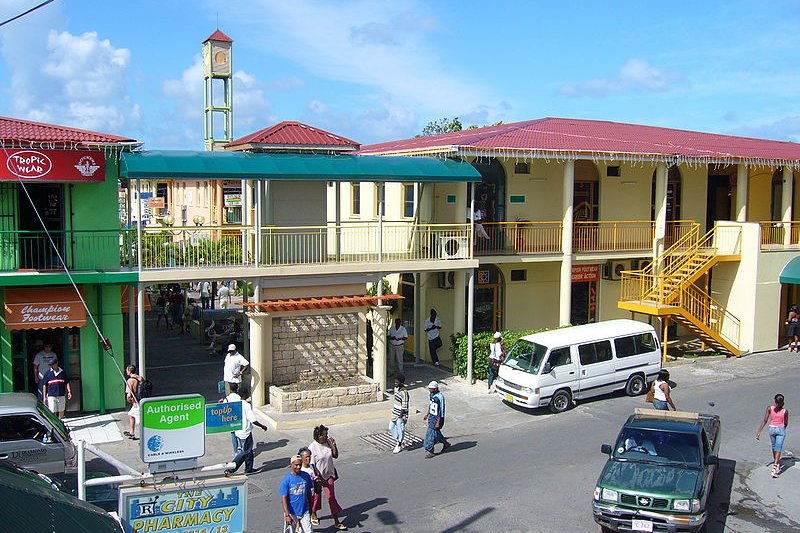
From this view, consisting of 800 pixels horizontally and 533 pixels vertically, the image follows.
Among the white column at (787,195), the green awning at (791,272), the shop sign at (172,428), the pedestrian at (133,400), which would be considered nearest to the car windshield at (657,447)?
the shop sign at (172,428)

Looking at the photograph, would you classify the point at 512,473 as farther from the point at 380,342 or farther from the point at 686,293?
the point at 686,293

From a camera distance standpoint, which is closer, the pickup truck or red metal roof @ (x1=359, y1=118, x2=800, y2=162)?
the pickup truck

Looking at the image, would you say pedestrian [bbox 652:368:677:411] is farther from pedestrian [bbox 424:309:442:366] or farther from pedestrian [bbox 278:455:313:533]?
pedestrian [bbox 278:455:313:533]

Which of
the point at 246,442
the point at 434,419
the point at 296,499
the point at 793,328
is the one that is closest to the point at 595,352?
the point at 434,419

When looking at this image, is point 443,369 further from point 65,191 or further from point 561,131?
point 65,191

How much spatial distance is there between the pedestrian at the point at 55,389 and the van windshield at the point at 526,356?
981 cm

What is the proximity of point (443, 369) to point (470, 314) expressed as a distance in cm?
266

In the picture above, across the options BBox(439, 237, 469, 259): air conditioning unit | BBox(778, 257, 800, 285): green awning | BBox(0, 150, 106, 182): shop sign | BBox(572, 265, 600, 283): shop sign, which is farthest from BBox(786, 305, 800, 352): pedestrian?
BBox(0, 150, 106, 182): shop sign

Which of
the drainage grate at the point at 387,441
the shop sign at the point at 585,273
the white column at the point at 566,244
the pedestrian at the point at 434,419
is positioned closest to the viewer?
the pedestrian at the point at 434,419

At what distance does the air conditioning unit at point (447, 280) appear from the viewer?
23.6 meters

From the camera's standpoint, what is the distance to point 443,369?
2269 cm

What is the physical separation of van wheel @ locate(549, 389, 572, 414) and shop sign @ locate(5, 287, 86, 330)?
1048cm

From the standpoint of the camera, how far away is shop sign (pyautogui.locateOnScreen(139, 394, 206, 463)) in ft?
25.1

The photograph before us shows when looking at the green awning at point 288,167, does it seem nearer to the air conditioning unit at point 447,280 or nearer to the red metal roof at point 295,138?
the red metal roof at point 295,138
